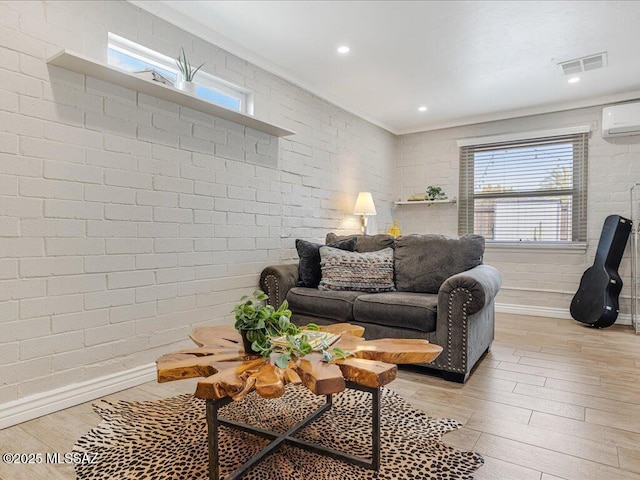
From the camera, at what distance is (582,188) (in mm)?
4465

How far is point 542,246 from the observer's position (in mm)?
4672

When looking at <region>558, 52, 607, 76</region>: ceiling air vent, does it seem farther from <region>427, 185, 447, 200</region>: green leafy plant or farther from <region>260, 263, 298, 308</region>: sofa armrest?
<region>260, 263, 298, 308</region>: sofa armrest

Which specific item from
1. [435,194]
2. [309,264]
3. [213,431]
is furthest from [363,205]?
[213,431]

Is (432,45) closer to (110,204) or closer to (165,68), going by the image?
(165,68)

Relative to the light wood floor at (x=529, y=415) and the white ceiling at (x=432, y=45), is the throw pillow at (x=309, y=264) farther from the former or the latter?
the white ceiling at (x=432, y=45)

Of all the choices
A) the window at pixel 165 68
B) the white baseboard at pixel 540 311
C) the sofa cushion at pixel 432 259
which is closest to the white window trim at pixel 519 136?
the white baseboard at pixel 540 311

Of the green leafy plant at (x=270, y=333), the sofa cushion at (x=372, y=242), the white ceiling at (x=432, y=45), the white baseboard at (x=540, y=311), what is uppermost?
the white ceiling at (x=432, y=45)

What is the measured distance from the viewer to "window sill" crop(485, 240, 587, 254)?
447cm

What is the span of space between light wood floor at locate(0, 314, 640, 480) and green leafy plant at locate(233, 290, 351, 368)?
828 mm

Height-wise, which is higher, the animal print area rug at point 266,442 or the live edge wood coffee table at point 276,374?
the live edge wood coffee table at point 276,374

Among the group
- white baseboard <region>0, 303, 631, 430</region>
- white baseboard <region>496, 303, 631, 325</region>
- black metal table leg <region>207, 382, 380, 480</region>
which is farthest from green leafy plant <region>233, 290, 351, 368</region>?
white baseboard <region>496, 303, 631, 325</region>

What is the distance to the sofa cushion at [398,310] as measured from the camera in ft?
8.54

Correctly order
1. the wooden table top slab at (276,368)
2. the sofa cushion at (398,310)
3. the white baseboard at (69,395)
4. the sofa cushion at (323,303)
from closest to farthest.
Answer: the wooden table top slab at (276,368) < the white baseboard at (69,395) < the sofa cushion at (398,310) < the sofa cushion at (323,303)

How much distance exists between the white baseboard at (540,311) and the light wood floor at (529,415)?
1.18 meters
